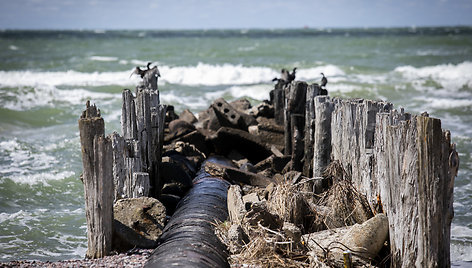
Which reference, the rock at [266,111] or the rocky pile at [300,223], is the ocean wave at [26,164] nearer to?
the rock at [266,111]

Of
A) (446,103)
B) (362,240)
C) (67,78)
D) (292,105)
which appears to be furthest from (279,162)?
(67,78)

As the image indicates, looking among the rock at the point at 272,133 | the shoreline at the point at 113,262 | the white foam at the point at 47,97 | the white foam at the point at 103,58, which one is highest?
the white foam at the point at 103,58

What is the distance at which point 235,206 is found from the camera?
6.25 m

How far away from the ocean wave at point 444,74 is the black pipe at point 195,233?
22.7 m

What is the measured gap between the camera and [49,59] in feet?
133

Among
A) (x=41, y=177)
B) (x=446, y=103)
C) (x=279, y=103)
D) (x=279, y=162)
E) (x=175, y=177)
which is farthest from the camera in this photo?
(x=446, y=103)

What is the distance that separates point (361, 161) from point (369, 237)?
1191 mm

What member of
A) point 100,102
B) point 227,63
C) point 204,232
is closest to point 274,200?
point 204,232

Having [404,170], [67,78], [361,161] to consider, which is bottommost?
[67,78]

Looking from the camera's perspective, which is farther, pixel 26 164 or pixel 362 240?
pixel 26 164

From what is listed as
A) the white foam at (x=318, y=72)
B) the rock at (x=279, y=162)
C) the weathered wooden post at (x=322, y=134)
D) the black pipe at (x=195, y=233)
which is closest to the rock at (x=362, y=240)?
the black pipe at (x=195, y=233)

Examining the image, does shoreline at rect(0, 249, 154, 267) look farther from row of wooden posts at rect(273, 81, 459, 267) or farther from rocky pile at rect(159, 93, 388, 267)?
row of wooden posts at rect(273, 81, 459, 267)

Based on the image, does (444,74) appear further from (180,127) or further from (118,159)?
(118,159)

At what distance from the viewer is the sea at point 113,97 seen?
28.5 feet
